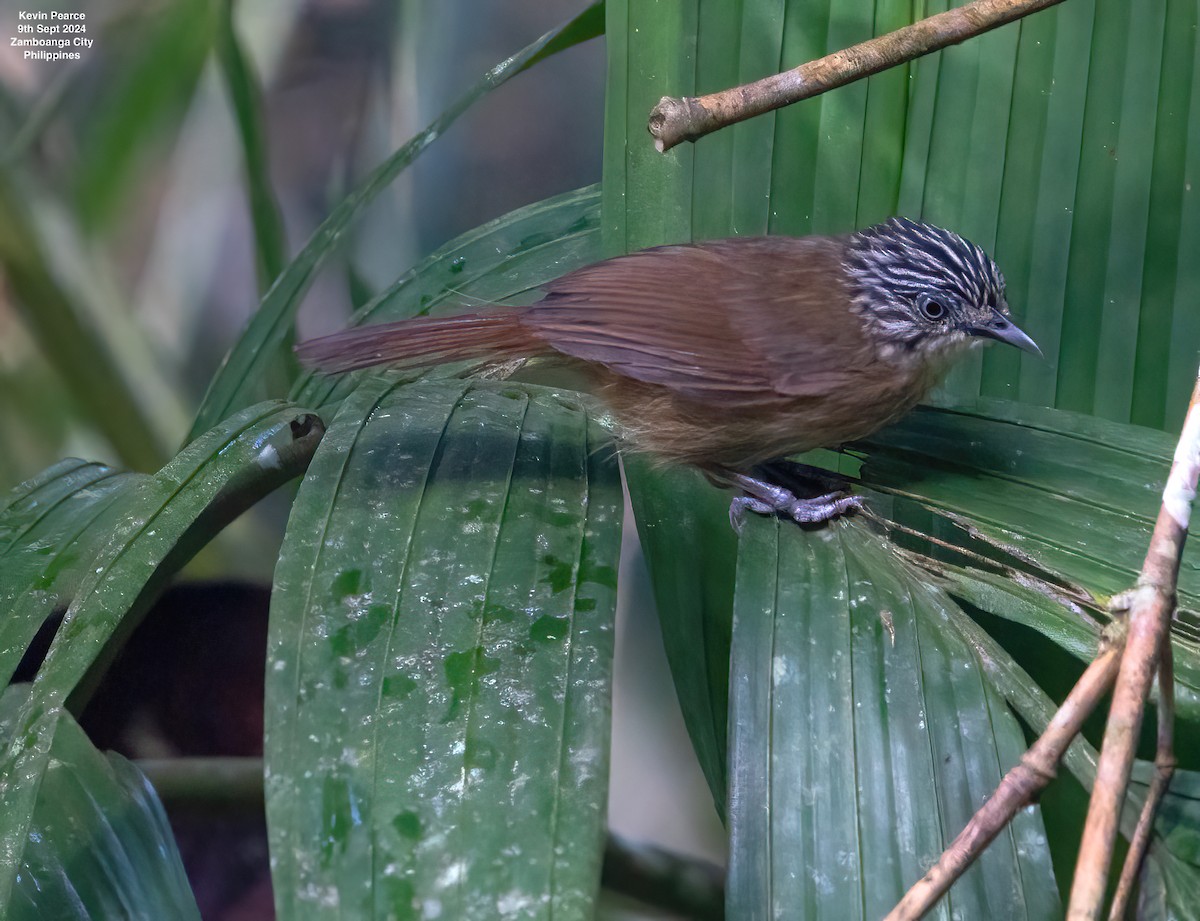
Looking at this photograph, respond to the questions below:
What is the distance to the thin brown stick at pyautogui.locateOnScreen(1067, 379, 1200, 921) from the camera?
0.46 meters

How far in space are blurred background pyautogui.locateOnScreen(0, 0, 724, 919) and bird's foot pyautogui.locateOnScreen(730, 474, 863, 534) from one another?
0.76 metres

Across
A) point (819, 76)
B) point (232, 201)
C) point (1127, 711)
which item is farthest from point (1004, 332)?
point (232, 201)

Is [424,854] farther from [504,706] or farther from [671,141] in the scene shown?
[671,141]

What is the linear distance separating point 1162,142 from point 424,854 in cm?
112

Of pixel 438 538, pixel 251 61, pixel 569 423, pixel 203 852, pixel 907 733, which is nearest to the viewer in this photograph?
pixel 907 733

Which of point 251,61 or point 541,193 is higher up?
point 251,61

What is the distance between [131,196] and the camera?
6.23 feet

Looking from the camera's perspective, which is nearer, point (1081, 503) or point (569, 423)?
point (1081, 503)

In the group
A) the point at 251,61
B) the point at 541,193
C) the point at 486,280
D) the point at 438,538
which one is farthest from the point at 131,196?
the point at 438,538

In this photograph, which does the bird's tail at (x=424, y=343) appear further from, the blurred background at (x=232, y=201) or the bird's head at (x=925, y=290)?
the blurred background at (x=232, y=201)

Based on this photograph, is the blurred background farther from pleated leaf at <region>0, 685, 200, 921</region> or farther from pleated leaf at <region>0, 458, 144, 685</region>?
pleated leaf at <region>0, 685, 200, 921</region>

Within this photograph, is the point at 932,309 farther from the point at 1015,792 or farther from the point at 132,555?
the point at 132,555

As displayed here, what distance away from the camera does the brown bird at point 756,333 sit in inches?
44.2

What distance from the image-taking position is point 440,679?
744 mm
